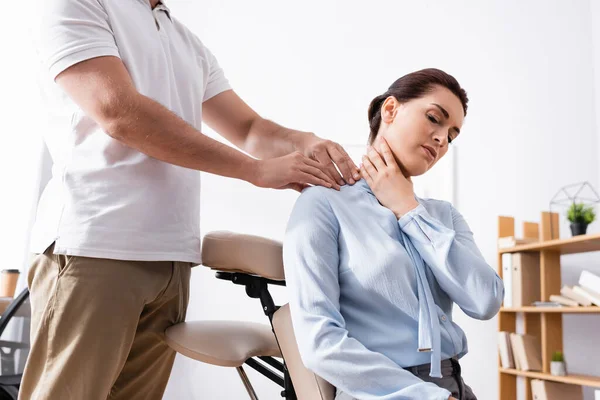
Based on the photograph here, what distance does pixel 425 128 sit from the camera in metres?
1.33

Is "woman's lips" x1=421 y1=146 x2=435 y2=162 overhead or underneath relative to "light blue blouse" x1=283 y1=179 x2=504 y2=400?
overhead

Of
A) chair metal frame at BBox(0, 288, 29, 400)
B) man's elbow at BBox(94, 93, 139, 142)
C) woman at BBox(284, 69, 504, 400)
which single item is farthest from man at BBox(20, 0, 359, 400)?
chair metal frame at BBox(0, 288, 29, 400)

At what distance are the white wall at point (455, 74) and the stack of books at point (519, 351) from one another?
18 cm

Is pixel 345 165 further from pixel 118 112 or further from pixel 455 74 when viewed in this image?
pixel 455 74

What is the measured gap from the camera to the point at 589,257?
3.39m

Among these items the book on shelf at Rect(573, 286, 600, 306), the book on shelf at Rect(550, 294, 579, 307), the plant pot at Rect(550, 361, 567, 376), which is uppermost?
the book on shelf at Rect(573, 286, 600, 306)

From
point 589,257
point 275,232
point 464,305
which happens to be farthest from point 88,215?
point 589,257

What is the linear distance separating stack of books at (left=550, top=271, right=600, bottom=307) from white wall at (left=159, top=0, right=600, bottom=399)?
1.54 ft

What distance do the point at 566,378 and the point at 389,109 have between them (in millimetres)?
2180

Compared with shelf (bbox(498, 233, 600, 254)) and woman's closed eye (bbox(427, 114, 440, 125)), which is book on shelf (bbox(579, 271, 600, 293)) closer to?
shelf (bbox(498, 233, 600, 254))

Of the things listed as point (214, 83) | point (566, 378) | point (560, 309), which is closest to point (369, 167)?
point (214, 83)

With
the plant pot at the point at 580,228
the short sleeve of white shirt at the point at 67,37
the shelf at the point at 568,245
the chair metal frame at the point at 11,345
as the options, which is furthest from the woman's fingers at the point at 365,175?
the plant pot at the point at 580,228

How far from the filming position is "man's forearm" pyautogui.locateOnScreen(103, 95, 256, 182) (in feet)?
3.62

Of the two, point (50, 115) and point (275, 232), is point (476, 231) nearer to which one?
point (275, 232)
